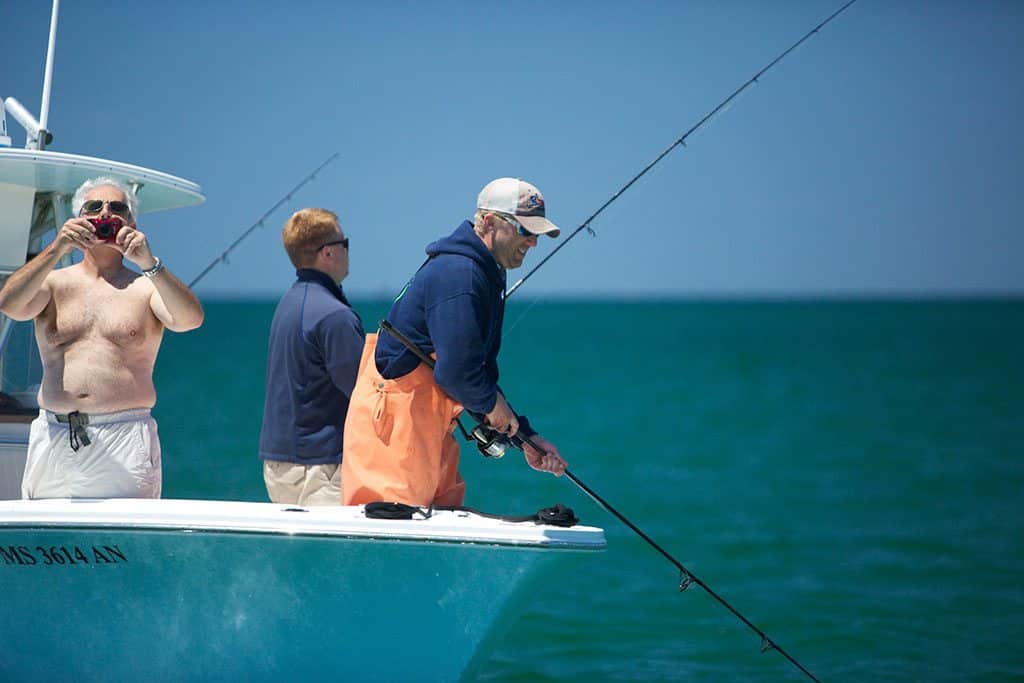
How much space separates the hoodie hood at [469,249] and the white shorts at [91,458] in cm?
115

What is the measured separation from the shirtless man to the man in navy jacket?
530 millimetres

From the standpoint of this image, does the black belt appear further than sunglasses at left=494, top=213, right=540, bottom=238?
Yes

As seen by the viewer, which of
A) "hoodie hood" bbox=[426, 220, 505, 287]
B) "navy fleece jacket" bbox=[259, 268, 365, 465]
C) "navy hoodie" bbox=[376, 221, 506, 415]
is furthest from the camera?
"navy fleece jacket" bbox=[259, 268, 365, 465]

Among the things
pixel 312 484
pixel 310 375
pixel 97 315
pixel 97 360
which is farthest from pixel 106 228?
pixel 312 484

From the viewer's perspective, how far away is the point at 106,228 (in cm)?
437

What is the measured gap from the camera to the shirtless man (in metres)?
4.50

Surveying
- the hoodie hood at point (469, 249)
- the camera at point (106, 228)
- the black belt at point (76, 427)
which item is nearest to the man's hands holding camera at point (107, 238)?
the camera at point (106, 228)

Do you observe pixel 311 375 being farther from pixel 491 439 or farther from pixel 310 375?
pixel 491 439

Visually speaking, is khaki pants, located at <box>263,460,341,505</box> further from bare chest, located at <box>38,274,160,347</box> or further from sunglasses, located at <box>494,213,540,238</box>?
sunglasses, located at <box>494,213,540,238</box>

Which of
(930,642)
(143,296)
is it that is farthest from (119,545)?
(930,642)

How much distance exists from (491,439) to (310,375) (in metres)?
0.93

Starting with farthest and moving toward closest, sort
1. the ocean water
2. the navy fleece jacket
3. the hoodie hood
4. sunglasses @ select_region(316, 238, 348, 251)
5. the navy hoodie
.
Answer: the ocean water, sunglasses @ select_region(316, 238, 348, 251), the navy fleece jacket, the hoodie hood, the navy hoodie

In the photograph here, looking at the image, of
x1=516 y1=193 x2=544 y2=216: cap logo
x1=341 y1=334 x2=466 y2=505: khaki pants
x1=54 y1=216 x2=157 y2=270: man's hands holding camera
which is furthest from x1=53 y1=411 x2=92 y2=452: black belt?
x1=516 y1=193 x2=544 y2=216: cap logo

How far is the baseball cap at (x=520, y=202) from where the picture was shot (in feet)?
13.8
